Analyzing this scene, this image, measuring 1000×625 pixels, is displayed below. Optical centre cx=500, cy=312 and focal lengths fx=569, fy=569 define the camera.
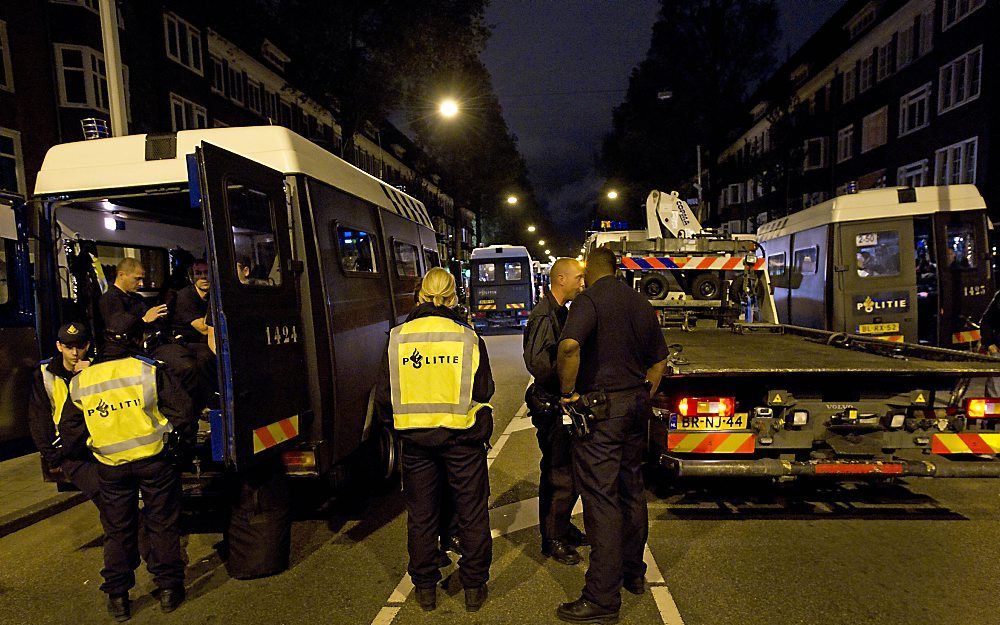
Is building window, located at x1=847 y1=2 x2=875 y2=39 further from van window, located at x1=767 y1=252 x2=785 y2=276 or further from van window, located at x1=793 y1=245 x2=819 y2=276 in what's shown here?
van window, located at x1=793 y1=245 x2=819 y2=276

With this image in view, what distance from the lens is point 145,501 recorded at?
3.46 meters

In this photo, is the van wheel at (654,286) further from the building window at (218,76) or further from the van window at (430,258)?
the building window at (218,76)

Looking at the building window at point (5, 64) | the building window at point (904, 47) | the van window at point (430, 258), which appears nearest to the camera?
the van window at point (430, 258)

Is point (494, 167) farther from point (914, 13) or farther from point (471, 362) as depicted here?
point (471, 362)

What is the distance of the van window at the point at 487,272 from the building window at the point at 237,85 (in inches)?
501

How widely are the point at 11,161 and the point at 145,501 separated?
14.8 m

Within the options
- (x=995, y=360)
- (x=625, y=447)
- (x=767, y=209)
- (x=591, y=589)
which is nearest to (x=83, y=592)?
(x=591, y=589)

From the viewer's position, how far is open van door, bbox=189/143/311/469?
3.21 meters

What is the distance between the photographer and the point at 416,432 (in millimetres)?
3326

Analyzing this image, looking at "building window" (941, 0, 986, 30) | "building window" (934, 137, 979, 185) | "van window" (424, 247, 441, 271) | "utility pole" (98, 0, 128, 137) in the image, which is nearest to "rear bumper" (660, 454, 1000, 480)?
"van window" (424, 247, 441, 271)

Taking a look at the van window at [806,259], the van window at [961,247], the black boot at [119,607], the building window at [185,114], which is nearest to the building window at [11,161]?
the building window at [185,114]

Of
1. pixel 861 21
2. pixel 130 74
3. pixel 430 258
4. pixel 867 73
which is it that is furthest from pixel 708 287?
pixel 861 21

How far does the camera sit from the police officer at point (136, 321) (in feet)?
11.7

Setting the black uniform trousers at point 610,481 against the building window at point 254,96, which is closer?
the black uniform trousers at point 610,481
